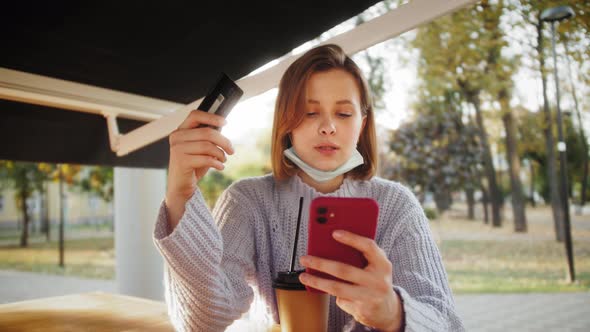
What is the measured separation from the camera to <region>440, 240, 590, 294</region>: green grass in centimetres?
514

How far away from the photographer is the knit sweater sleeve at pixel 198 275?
1.01 m

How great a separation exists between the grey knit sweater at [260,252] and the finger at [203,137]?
0.15 metres

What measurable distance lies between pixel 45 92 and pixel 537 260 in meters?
6.05

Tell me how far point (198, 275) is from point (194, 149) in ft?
0.98

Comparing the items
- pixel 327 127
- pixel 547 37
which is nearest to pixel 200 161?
pixel 327 127

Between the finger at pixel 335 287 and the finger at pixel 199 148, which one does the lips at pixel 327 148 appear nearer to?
the finger at pixel 199 148

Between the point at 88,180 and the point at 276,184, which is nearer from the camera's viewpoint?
the point at 276,184

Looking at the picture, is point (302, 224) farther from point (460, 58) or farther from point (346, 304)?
point (460, 58)

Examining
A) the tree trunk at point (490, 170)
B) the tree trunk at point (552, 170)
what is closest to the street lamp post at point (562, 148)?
the tree trunk at point (552, 170)

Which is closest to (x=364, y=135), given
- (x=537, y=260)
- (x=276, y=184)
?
(x=276, y=184)

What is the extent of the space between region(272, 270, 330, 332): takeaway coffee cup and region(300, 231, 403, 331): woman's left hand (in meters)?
0.09

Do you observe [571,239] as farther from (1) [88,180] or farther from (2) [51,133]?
(1) [88,180]

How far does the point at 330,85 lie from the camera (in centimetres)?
127

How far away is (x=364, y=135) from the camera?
154cm
